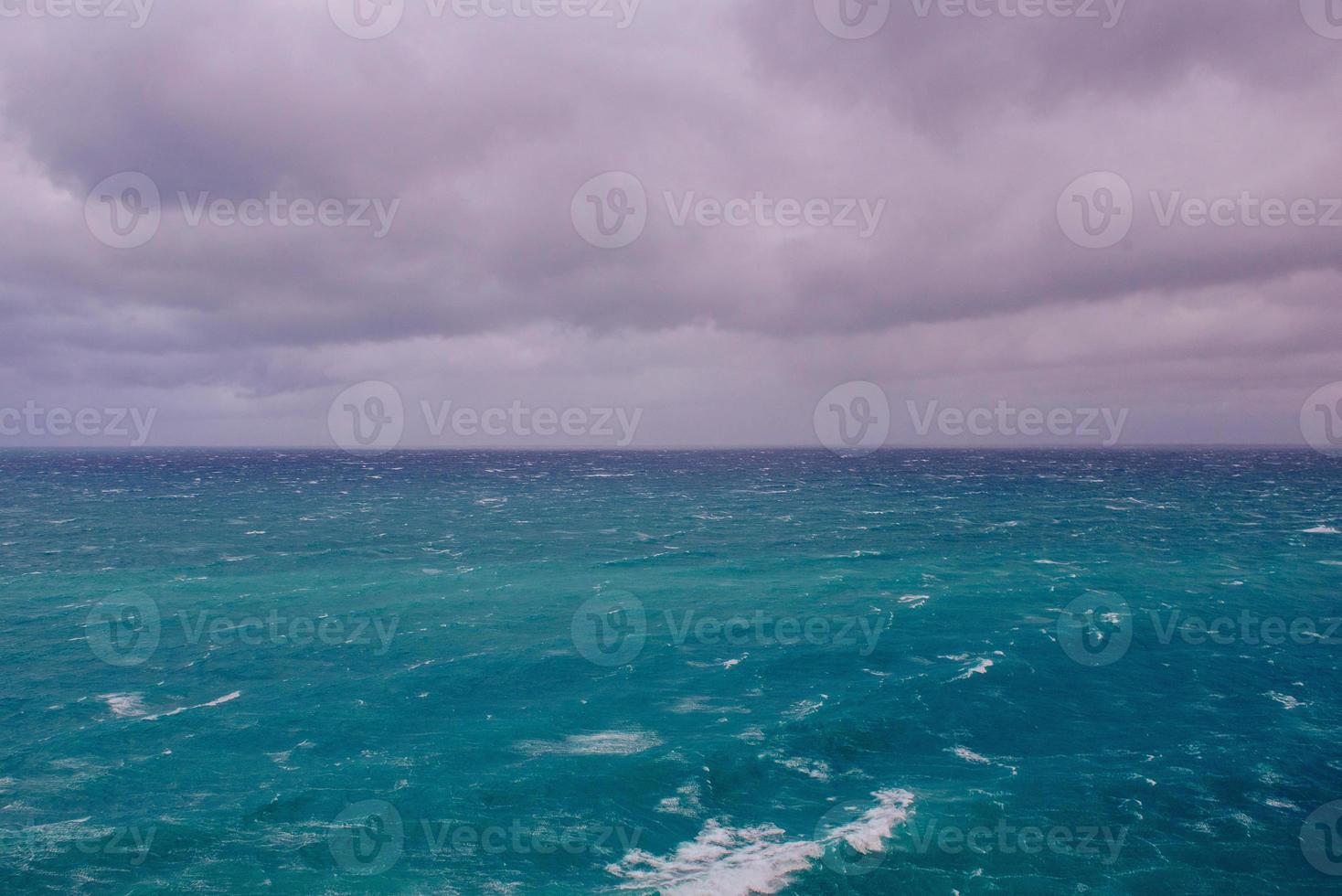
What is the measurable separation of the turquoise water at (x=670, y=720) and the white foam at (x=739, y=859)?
161 millimetres

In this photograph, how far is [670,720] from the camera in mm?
43812

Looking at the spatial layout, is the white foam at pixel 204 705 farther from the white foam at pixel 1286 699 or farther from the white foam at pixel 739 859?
the white foam at pixel 1286 699

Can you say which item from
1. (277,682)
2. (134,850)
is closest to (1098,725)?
(134,850)

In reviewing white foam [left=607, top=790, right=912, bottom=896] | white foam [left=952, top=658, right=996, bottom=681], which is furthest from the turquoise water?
white foam [left=952, top=658, right=996, bottom=681]

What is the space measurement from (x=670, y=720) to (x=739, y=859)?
13.9m

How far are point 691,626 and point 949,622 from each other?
22.9 m

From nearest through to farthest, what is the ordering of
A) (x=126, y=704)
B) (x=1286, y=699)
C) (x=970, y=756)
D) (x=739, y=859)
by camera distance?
1. (x=739, y=859)
2. (x=970, y=756)
3. (x=126, y=704)
4. (x=1286, y=699)

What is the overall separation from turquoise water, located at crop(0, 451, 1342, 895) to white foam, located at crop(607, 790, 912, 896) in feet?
0.53

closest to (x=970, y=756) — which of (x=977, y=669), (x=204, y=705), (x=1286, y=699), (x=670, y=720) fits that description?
(x=977, y=669)

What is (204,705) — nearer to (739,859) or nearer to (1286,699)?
(739,859)

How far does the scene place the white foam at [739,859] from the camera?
28641 millimetres

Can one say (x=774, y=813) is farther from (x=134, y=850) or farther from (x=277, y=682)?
(x=277, y=682)

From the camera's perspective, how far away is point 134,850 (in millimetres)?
30906

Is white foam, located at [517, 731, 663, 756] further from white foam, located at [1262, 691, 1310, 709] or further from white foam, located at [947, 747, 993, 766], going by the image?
white foam, located at [1262, 691, 1310, 709]
